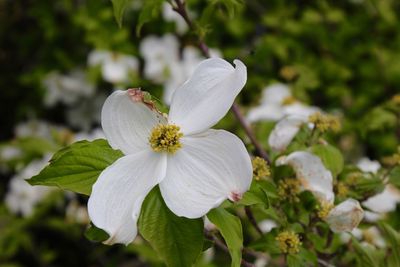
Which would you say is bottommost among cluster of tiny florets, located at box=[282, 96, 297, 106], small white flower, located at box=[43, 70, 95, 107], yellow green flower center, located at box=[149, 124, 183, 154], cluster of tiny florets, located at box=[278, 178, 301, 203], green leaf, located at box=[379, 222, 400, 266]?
Result: small white flower, located at box=[43, 70, 95, 107]

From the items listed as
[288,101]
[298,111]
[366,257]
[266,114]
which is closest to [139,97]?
[366,257]

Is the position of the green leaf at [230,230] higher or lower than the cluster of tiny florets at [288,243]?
higher

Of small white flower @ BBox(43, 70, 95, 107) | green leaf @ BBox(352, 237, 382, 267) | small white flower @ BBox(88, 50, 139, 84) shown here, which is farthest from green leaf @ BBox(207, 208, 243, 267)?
small white flower @ BBox(43, 70, 95, 107)

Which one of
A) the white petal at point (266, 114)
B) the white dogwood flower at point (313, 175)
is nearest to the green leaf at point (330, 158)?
the white dogwood flower at point (313, 175)

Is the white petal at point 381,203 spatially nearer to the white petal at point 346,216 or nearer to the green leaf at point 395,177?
the green leaf at point 395,177

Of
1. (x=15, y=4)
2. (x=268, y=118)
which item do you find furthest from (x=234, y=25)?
(x=15, y=4)

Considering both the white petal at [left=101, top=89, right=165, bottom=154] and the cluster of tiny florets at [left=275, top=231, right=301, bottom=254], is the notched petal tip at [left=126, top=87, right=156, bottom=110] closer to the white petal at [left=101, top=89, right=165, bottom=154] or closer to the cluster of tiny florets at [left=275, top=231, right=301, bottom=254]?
the white petal at [left=101, top=89, right=165, bottom=154]
